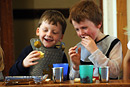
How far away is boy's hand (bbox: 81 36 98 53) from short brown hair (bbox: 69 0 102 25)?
14 cm

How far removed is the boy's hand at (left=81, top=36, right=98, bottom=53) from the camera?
1631 mm

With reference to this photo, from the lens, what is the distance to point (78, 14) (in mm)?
1757

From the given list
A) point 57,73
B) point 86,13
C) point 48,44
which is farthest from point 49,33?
point 57,73

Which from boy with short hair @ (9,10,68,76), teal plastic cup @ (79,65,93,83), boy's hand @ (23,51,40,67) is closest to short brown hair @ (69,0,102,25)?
boy with short hair @ (9,10,68,76)

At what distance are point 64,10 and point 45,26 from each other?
4.26 metres

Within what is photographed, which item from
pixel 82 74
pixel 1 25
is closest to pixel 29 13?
pixel 1 25

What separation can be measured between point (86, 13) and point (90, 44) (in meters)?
0.25

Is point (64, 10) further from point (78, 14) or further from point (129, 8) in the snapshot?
point (78, 14)

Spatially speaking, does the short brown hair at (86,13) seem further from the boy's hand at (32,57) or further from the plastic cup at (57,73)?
the plastic cup at (57,73)

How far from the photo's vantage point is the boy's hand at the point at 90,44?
163 cm

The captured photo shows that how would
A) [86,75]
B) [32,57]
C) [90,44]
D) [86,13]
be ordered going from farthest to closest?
[86,13] < [90,44] < [32,57] < [86,75]

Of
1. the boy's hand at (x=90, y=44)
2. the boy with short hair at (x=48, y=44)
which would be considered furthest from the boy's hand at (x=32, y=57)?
the boy's hand at (x=90, y=44)

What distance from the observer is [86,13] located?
5.82 feet

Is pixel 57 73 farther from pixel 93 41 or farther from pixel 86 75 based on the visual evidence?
pixel 93 41
